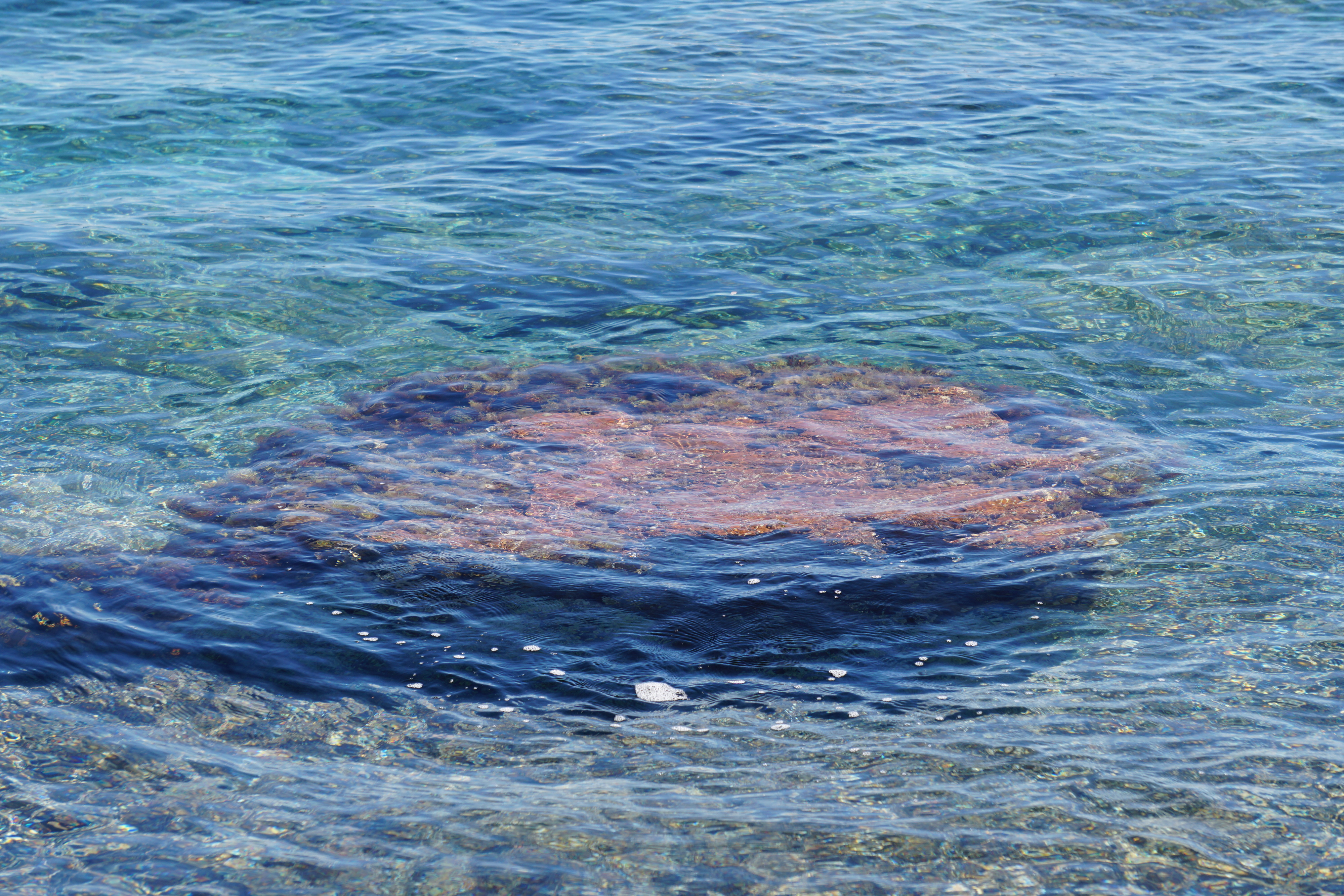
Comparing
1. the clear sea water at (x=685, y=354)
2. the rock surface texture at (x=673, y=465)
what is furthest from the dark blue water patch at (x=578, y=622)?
the rock surface texture at (x=673, y=465)

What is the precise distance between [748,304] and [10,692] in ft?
24.3

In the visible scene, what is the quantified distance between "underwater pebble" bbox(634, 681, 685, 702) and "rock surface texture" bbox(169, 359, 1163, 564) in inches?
45.5

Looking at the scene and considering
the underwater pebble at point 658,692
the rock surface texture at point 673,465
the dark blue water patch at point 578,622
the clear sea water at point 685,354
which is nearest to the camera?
the clear sea water at point 685,354

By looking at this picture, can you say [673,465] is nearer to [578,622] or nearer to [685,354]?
[578,622]

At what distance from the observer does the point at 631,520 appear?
25.7ft

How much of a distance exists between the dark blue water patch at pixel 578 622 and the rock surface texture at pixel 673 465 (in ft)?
0.83

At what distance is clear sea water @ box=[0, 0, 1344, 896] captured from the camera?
5.33 m

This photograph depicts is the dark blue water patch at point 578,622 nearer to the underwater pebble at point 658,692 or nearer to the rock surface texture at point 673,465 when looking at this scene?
the underwater pebble at point 658,692

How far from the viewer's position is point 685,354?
10531 millimetres

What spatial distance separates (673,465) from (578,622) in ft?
6.35

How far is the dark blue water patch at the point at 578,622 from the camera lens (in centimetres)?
649

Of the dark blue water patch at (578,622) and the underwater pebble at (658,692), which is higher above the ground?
the dark blue water patch at (578,622)

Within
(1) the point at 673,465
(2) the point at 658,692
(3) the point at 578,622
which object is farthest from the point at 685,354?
(2) the point at 658,692

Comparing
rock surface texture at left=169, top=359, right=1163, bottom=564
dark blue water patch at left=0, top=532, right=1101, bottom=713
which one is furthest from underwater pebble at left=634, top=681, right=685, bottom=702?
rock surface texture at left=169, top=359, right=1163, bottom=564
